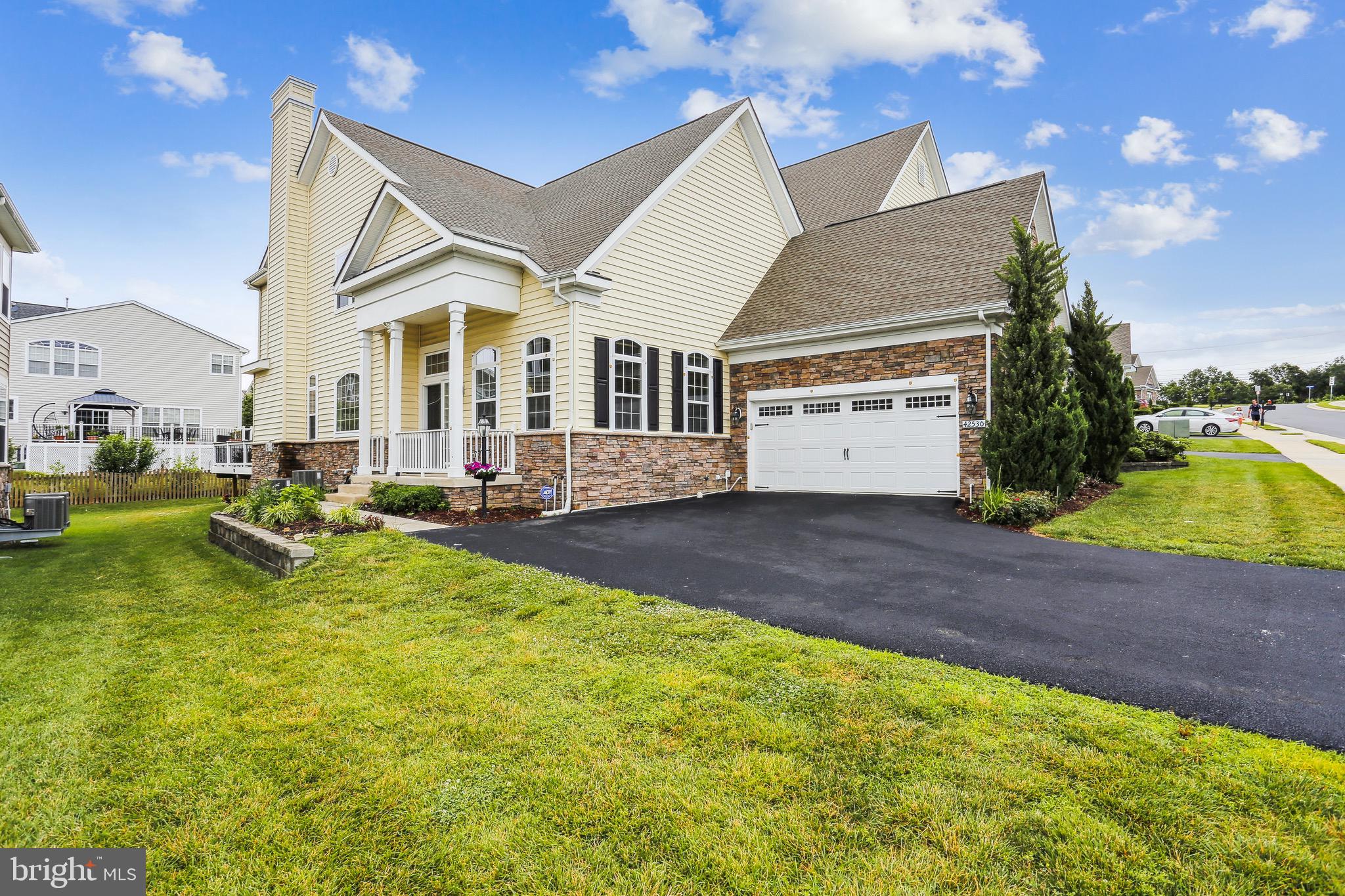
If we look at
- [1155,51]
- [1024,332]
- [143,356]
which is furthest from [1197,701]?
[143,356]

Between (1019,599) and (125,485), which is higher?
(125,485)

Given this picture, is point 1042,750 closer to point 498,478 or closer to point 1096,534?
point 1096,534

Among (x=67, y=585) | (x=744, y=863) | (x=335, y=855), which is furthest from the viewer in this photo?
(x=67, y=585)

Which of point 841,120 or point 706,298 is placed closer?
point 706,298

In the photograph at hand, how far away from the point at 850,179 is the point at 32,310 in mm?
36385

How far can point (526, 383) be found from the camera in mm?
11977

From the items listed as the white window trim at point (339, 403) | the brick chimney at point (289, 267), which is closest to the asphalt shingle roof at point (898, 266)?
the white window trim at point (339, 403)

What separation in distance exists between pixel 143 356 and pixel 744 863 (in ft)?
125

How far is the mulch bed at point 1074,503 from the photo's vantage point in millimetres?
9094

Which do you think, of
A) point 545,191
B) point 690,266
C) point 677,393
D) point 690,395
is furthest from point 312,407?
point 690,266

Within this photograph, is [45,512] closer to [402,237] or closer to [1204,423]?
[402,237]

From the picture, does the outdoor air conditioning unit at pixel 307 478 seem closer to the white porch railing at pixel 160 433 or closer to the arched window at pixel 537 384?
the arched window at pixel 537 384

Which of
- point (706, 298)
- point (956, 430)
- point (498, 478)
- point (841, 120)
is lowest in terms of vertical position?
point (498, 478)

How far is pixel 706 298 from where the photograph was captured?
14.1 m
